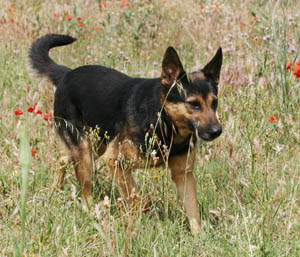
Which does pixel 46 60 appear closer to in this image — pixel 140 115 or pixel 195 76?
pixel 140 115

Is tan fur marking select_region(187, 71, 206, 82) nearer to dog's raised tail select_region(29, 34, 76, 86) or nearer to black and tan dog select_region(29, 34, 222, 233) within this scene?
black and tan dog select_region(29, 34, 222, 233)

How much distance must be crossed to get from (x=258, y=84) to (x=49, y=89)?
232 centimetres

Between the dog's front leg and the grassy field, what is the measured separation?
3.7 inches

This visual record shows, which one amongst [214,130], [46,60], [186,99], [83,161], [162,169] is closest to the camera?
[214,130]

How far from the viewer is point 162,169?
3682mm

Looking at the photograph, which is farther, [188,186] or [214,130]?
[188,186]

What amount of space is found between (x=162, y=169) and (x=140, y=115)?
462 millimetres

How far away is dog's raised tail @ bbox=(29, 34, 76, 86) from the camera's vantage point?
15.9 feet

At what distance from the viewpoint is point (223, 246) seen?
2.63 m

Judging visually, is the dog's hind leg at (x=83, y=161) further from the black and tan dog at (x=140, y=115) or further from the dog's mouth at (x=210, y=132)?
the dog's mouth at (x=210, y=132)

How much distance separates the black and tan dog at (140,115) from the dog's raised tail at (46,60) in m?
0.02

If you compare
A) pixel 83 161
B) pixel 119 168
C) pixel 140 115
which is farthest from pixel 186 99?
pixel 83 161

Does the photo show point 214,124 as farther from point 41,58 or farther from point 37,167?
point 41,58

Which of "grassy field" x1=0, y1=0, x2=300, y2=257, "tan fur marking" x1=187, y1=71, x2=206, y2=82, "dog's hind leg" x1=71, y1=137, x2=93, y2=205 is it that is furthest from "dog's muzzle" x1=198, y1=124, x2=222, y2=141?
"dog's hind leg" x1=71, y1=137, x2=93, y2=205
